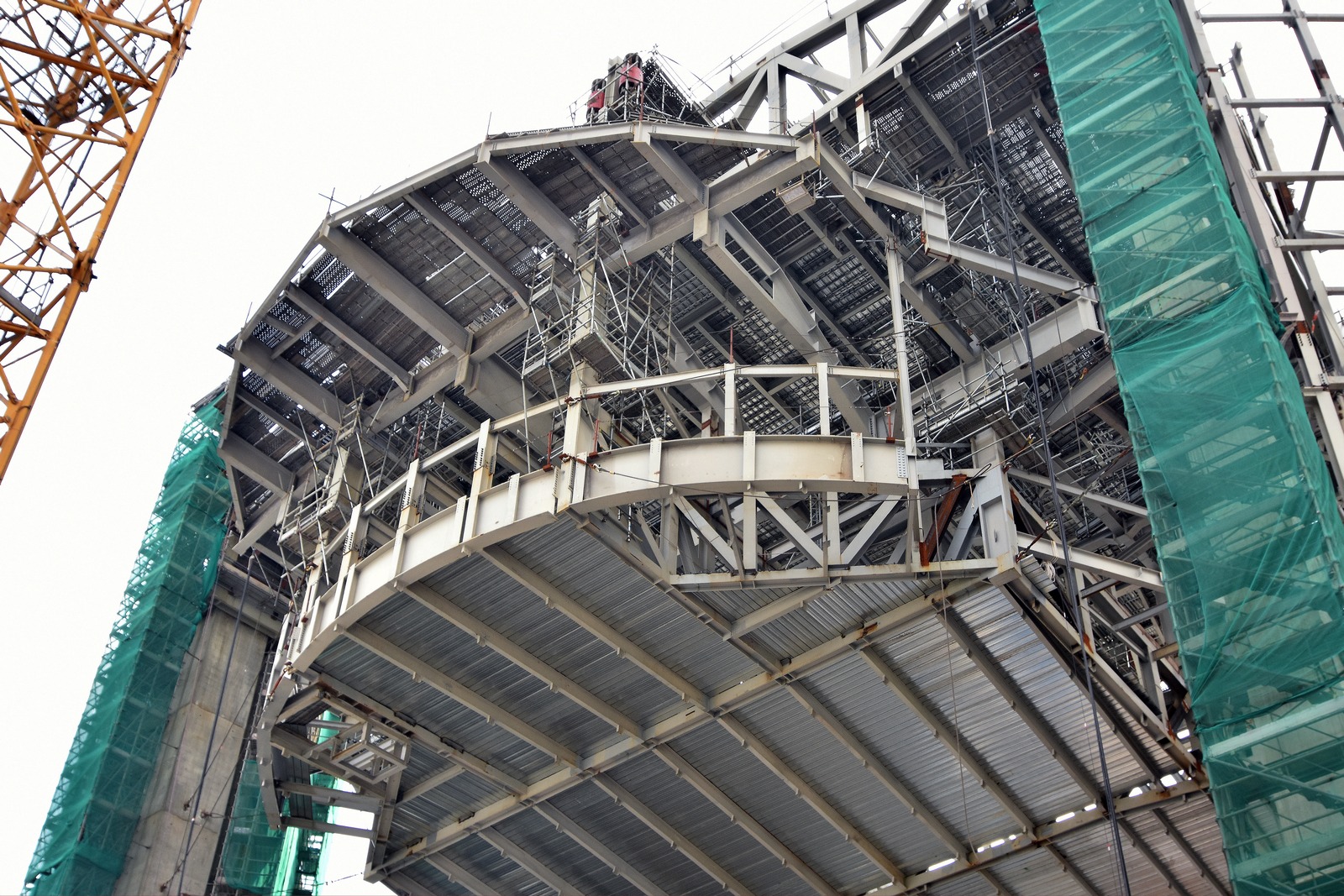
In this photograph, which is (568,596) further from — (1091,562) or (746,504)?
(1091,562)

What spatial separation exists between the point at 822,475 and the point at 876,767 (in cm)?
618

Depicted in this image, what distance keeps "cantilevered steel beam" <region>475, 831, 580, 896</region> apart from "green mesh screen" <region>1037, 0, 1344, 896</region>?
12.8 meters

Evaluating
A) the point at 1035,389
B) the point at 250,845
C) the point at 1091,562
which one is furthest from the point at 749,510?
the point at 250,845

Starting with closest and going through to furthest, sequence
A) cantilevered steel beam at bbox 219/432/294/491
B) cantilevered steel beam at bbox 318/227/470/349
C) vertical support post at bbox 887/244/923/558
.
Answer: vertical support post at bbox 887/244/923/558 → cantilevered steel beam at bbox 318/227/470/349 → cantilevered steel beam at bbox 219/432/294/491

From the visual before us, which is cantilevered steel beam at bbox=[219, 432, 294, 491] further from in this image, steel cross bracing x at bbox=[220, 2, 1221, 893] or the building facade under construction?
steel cross bracing x at bbox=[220, 2, 1221, 893]

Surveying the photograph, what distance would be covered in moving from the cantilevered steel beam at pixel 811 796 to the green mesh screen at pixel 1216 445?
7332 mm

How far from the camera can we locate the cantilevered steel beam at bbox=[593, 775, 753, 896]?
23312mm

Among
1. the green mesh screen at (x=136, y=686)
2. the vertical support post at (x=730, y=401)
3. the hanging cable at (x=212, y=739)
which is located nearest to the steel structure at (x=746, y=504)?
the vertical support post at (x=730, y=401)

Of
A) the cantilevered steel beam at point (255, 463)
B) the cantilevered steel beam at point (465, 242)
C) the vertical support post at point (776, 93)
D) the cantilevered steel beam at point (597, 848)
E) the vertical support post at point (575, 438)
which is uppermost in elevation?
the vertical support post at point (776, 93)

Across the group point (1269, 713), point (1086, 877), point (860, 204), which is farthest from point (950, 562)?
point (1086, 877)

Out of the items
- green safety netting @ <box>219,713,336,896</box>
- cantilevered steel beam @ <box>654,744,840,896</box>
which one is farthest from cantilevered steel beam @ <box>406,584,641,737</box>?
green safety netting @ <box>219,713,336,896</box>

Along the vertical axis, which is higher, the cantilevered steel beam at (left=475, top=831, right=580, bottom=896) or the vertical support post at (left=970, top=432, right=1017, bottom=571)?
the vertical support post at (left=970, top=432, right=1017, bottom=571)

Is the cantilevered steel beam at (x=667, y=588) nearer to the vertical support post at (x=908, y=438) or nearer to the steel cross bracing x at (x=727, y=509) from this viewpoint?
the steel cross bracing x at (x=727, y=509)

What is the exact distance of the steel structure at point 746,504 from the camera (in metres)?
20.0
